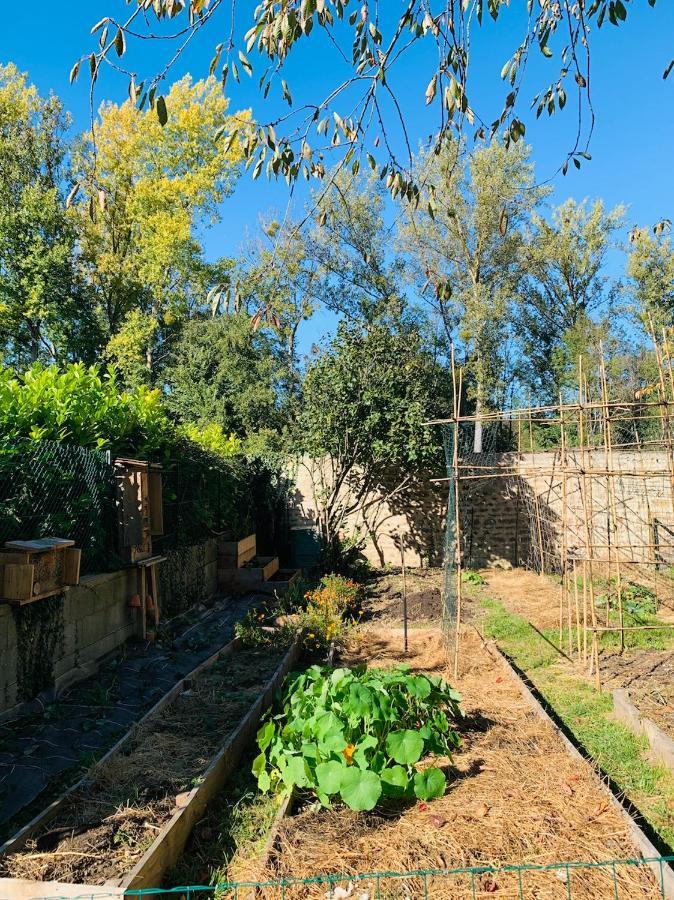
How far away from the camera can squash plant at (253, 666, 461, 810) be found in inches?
142

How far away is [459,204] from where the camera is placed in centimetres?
2142

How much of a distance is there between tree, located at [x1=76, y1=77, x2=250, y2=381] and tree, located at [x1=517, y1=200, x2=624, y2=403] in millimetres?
12054

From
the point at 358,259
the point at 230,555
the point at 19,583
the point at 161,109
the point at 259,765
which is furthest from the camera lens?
the point at 358,259

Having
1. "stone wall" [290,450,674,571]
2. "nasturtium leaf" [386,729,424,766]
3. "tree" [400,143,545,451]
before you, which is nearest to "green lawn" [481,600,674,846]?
"nasturtium leaf" [386,729,424,766]

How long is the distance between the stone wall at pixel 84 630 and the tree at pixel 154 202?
15.7 meters

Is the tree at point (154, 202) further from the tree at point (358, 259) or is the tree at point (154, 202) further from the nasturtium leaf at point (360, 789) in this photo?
the nasturtium leaf at point (360, 789)

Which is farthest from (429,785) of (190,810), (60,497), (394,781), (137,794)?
(60,497)

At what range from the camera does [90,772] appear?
3939mm

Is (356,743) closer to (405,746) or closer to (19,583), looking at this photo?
(405,746)

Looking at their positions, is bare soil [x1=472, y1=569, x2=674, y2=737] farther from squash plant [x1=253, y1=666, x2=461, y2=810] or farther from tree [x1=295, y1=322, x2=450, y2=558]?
tree [x1=295, y1=322, x2=450, y2=558]

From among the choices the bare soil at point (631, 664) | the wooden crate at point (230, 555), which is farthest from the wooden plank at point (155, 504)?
the bare soil at point (631, 664)

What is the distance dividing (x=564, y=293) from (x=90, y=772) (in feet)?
81.6

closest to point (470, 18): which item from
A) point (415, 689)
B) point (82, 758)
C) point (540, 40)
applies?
point (540, 40)

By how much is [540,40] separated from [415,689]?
3.99 metres
